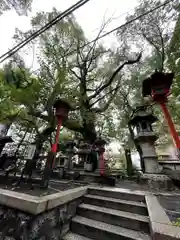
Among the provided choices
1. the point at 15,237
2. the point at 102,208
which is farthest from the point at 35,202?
the point at 102,208

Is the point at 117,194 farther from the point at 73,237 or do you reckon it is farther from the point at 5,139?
the point at 5,139

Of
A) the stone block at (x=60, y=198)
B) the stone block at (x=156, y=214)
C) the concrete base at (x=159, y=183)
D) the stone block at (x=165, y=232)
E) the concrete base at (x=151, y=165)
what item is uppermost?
the concrete base at (x=151, y=165)

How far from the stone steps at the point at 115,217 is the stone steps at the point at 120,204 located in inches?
4.6

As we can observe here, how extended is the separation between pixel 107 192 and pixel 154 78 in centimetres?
340

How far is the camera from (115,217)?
8.30ft

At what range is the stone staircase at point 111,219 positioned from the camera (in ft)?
7.30

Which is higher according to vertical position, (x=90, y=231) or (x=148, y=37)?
(x=148, y=37)

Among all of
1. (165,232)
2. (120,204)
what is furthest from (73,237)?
(165,232)

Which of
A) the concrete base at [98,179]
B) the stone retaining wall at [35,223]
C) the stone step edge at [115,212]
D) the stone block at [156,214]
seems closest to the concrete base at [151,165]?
the concrete base at [98,179]

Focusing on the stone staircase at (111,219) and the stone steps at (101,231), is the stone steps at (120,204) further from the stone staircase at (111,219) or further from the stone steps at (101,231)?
the stone steps at (101,231)

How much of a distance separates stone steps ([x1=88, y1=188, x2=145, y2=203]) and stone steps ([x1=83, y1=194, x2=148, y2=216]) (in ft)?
0.48

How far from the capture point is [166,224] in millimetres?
1690

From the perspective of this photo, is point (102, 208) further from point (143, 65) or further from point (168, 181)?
point (143, 65)

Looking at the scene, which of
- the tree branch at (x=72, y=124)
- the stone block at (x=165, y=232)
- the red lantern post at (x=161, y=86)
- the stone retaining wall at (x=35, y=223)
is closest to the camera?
the stone block at (x=165, y=232)
